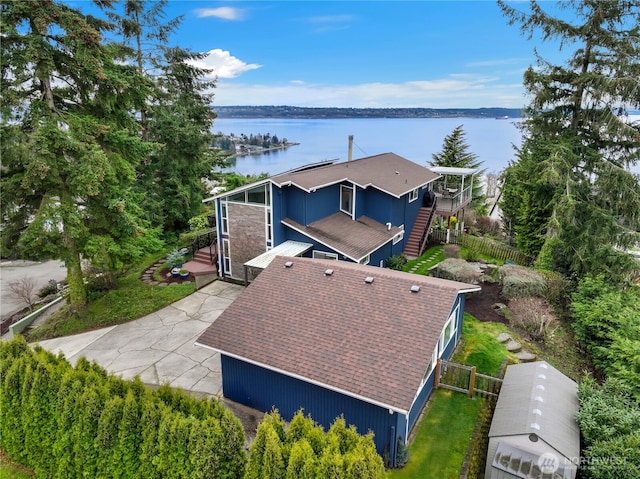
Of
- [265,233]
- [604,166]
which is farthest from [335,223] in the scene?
[604,166]

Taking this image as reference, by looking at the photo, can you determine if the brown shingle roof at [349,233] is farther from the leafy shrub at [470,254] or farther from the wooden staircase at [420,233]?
the leafy shrub at [470,254]

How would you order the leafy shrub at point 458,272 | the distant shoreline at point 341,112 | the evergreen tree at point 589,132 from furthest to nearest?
the distant shoreline at point 341,112, the leafy shrub at point 458,272, the evergreen tree at point 589,132

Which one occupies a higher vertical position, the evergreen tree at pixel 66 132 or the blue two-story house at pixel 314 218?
the evergreen tree at pixel 66 132

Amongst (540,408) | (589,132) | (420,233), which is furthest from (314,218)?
(589,132)

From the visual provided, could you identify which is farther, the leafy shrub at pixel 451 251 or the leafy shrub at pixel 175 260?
the leafy shrub at pixel 451 251

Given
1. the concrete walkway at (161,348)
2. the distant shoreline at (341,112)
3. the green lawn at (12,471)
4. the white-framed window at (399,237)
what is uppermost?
the distant shoreline at (341,112)

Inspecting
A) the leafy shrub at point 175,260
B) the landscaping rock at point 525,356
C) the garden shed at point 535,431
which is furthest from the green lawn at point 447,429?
the leafy shrub at point 175,260

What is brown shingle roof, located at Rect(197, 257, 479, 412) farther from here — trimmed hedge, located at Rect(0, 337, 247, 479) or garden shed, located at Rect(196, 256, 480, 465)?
trimmed hedge, located at Rect(0, 337, 247, 479)

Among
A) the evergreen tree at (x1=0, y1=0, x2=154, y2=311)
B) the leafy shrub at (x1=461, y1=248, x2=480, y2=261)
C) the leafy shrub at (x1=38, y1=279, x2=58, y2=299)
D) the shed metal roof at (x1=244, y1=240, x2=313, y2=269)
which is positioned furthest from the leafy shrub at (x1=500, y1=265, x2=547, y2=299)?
the leafy shrub at (x1=38, y1=279, x2=58, y2=299)
